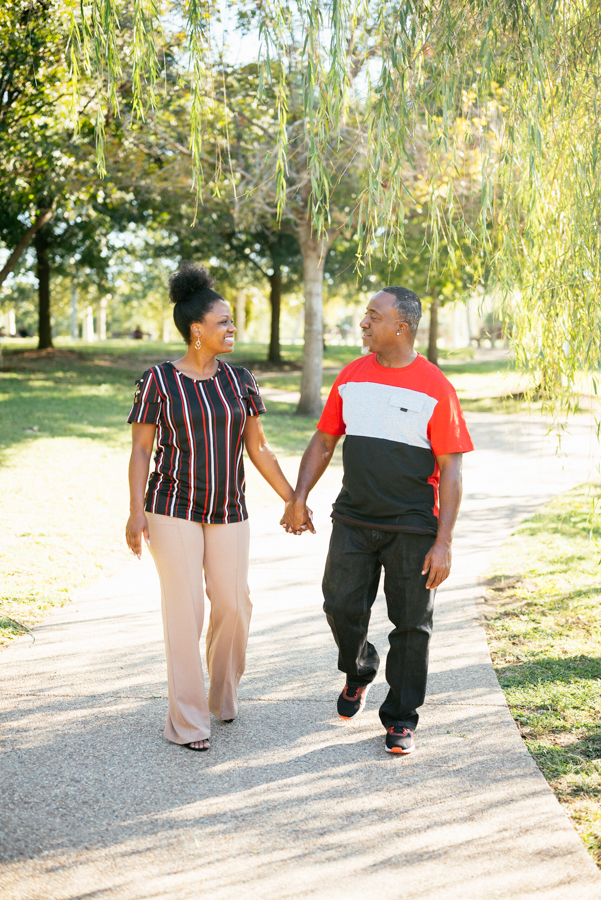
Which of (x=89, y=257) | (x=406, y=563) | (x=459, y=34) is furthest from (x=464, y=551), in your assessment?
(x=89, y=257)

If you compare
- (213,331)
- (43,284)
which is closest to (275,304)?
(43,284)

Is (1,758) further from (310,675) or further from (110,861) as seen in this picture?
(310,675)

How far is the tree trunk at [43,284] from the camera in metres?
25.1

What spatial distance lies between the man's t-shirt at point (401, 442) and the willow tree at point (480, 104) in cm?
69

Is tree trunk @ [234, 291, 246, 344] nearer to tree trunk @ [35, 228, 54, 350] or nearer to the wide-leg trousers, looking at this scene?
tree trunk @ [35, 228, 54, 350]

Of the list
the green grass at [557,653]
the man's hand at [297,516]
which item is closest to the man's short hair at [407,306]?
the man's hand at [297,516]

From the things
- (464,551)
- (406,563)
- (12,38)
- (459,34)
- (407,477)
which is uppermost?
(12,38)

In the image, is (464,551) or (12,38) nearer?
(464,551)

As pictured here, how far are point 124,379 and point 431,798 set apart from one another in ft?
64.9

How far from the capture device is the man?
3.70m

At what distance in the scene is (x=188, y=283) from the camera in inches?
152

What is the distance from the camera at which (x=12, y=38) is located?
11.8m

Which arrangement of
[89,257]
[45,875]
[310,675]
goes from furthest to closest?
[89,257] < [310,675] < [45,875]

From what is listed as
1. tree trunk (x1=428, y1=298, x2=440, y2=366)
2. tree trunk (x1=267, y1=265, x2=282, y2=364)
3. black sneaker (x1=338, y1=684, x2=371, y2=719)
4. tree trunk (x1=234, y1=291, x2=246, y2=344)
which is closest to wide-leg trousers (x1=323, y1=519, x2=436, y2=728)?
black sneaker (x1=338, y1=684, x2=371, y2=719)
